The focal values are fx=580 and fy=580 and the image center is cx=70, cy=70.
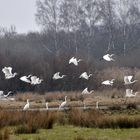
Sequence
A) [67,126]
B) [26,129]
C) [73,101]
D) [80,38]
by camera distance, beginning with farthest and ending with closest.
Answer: [80,38], [73,101], [67,126], [26,129]

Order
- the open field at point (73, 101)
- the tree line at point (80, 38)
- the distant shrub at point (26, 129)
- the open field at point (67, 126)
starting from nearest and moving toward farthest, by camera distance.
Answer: the open field at point (67, 126)
the distant shrub at point (26, 129)
the open field at point (73, 101)
the tree line at point (80, 38)

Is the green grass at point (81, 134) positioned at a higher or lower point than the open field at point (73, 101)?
higher

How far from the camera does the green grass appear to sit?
1356 cm

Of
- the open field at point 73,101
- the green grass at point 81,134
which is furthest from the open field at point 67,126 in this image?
the open field at point 73,101

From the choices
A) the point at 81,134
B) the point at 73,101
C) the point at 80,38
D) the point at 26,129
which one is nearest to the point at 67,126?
the point at 26,129

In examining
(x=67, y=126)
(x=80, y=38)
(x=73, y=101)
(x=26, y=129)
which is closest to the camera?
(x=26, y=129)

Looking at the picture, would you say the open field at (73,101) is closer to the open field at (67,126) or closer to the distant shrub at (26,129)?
the open field at (67,126)

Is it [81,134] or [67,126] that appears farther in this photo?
[67,126]

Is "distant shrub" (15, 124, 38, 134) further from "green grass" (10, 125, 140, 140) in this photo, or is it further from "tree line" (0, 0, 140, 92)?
"tree line" (0, 0, 140, 92)

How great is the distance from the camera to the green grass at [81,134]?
13.6 metres

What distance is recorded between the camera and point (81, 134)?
46.8 ft

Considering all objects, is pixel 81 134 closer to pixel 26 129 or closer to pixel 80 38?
pixel 26 129

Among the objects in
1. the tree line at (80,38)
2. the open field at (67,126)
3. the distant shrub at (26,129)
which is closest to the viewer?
the open field at (67,126)

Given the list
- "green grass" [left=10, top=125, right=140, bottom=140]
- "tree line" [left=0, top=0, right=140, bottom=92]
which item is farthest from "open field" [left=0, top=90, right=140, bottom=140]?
"tree line" [left=0, top=0, right=140, bottom=92]
